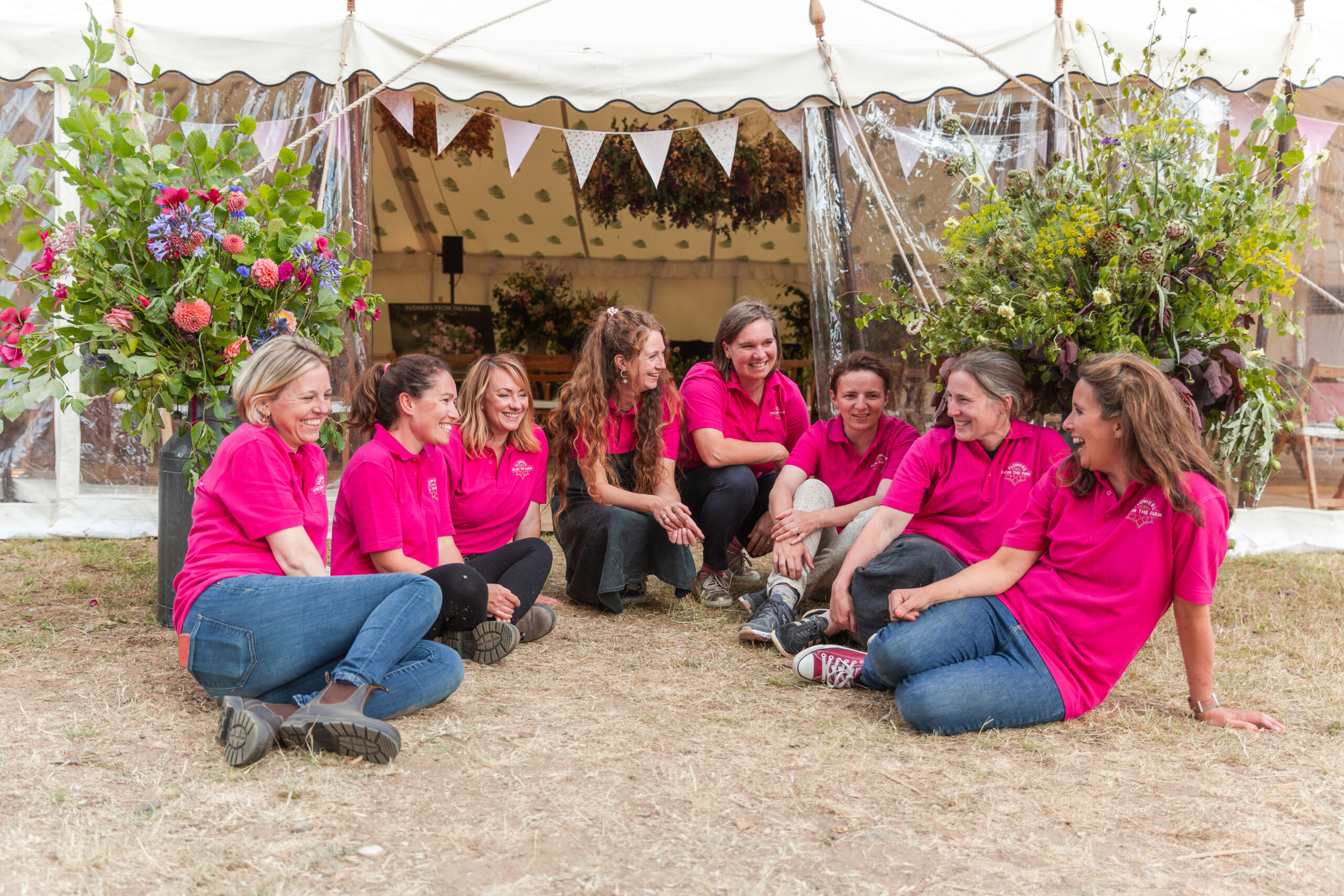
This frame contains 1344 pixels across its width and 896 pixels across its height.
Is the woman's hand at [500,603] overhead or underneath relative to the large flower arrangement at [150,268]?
underneath

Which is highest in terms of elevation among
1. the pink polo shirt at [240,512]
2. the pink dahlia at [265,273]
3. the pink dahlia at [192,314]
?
the pink dahlia at [265,273]

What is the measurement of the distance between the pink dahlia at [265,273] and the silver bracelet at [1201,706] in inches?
98.7

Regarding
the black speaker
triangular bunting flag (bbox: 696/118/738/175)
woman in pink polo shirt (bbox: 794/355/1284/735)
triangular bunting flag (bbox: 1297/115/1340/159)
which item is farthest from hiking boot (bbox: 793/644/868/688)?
the black speaker

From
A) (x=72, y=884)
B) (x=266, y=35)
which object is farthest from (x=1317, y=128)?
(x=72, y=884)

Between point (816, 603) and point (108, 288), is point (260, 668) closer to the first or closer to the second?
point (108, 288)

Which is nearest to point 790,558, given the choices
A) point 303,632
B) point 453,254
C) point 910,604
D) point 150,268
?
point 910,604

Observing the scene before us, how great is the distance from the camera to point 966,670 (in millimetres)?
2242

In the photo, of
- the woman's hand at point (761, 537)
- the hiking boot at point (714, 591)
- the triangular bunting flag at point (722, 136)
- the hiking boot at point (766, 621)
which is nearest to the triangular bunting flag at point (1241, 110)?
the triangular bunting flag at point (722, 136)

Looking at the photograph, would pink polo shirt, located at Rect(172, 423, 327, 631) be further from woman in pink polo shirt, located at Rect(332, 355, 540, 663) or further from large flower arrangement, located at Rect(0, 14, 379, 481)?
large flower arrangement, located at Rect(0, 14, 379, 481)

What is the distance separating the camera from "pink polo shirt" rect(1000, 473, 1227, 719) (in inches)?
84.7

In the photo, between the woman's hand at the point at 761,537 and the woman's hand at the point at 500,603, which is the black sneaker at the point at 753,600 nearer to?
the woman's hand at the point at 761,537

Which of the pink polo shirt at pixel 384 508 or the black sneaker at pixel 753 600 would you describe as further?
the black sneaker at pixel 753 600

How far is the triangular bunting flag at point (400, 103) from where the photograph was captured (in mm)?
4242

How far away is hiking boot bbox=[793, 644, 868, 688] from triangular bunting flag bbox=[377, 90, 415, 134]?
9.22 ft
